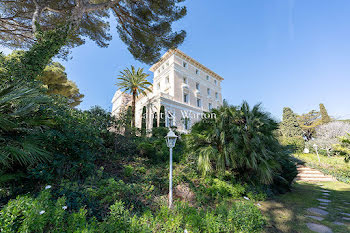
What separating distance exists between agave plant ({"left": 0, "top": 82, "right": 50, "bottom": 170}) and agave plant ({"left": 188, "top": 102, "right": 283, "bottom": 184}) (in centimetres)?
457

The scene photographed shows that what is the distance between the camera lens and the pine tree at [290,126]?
2872cm

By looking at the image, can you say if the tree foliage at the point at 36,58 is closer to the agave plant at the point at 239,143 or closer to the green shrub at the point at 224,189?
the agave plant at the point at 239,143

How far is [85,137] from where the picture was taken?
384 cm

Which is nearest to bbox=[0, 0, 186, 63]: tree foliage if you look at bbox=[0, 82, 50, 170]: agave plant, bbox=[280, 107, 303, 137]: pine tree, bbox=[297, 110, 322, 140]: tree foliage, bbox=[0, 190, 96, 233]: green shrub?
bbox=[0, 82, 50, 170]: agave plant

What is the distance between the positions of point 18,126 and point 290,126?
37537mm

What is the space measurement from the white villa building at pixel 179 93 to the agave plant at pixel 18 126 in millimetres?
13234

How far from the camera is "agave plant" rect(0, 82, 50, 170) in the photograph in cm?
221

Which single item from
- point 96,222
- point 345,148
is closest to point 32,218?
point 96,222

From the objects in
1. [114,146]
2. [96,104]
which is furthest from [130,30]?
[114,146]

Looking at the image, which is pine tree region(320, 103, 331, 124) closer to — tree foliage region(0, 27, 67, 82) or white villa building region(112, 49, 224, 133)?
white villa building region(112, 49, 224, 133)

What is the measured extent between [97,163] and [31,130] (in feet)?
7.84

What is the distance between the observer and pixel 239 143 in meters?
5.36

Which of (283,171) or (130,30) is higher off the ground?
(130,30)

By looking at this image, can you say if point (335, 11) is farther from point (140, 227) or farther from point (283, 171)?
point (140, 227)
